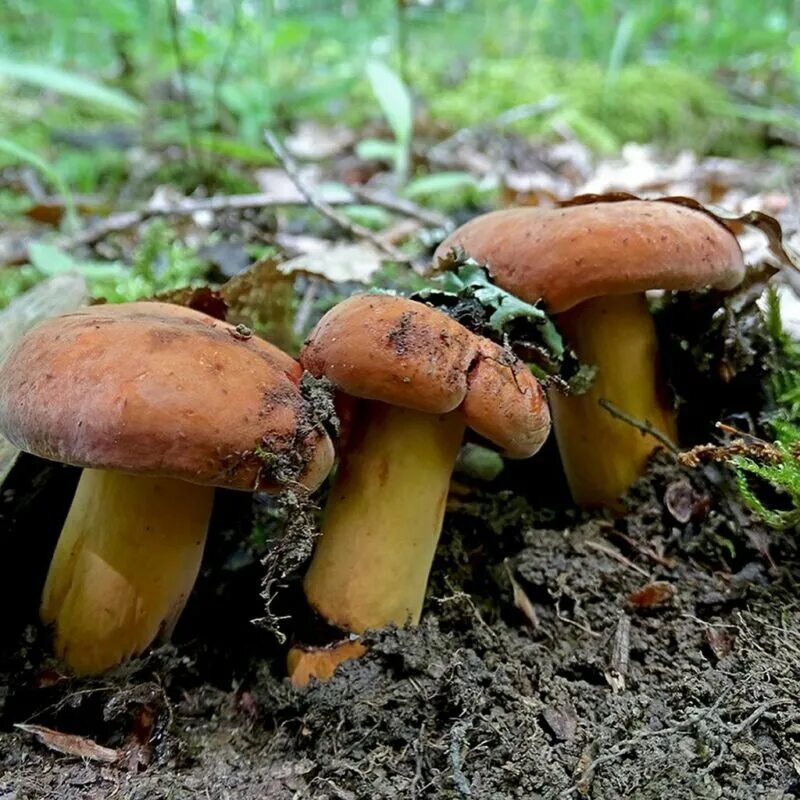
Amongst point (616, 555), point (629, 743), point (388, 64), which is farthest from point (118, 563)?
point (388, 64)

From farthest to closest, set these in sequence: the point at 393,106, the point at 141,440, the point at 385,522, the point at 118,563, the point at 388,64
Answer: the point at 388,64
the point at 393,106
the point at 385,522
the point at 118,563
the point at 141,440

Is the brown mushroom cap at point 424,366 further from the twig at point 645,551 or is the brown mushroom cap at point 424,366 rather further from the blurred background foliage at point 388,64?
the blurred background foliage at point 388,64

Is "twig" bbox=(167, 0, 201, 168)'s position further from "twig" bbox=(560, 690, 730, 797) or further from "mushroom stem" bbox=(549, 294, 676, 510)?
"twig" bbox=(560, 690, 730, 797)

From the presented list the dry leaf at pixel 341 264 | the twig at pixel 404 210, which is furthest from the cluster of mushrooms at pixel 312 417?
the twig at pixel 404 210

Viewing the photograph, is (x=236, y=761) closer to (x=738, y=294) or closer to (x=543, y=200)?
(x=738, y=294)

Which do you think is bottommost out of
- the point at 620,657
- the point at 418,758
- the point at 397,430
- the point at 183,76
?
the point at 418,758

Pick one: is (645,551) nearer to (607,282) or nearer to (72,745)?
(607,282)
